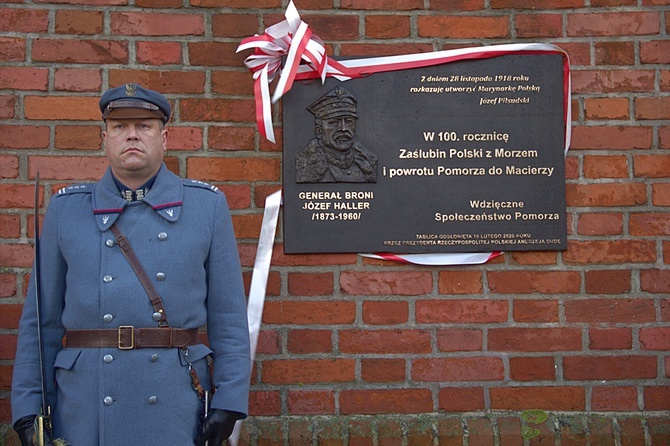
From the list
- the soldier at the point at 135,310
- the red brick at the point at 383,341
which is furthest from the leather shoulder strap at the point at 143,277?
the red brick at the point at 383,341

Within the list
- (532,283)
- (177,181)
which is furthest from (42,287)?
(532,283)

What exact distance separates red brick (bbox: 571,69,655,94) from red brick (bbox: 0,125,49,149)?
224 centimetres

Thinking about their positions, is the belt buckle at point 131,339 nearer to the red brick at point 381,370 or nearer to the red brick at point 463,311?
the red brick at point 381,370

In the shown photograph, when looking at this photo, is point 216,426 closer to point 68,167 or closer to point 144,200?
point 144,200

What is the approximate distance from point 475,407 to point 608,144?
4.13 ft

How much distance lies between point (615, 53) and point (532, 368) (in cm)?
139

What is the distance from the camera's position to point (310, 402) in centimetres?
324

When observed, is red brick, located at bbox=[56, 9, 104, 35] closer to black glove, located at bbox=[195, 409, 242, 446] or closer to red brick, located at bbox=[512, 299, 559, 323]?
black glove, located at bbox=[195, 409, 242, 446]

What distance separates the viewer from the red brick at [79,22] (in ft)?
10.5

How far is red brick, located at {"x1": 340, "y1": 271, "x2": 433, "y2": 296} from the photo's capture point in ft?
10.7

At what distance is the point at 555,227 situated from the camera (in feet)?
10.8

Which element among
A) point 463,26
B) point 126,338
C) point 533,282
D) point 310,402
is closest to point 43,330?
point 126,338

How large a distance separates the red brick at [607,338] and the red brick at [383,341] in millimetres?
705

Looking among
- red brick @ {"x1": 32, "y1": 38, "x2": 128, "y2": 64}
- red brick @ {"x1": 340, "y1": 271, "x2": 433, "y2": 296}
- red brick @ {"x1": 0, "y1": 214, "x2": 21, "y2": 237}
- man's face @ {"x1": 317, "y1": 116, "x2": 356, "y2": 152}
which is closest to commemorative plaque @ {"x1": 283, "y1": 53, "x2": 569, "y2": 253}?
man's face @ {"x1": 317, "y1": 116, "x2": 356, "y2": 152}
